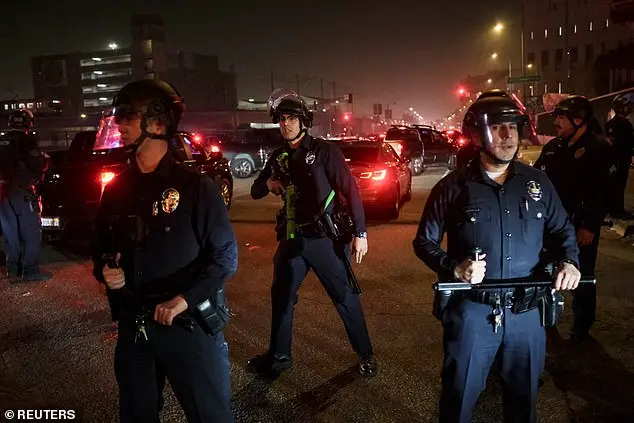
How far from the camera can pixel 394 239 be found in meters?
9.34

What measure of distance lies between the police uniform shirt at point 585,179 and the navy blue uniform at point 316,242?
1.70 meters

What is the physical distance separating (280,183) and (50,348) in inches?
102

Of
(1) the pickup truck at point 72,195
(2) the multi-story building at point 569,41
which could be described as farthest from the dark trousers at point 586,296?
(2) the multi-story building at point 569,41

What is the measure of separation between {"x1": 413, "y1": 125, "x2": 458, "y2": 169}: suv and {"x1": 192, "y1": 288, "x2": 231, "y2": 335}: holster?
20.3 meters

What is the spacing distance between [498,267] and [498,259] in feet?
0.12

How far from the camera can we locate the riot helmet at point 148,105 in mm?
2471

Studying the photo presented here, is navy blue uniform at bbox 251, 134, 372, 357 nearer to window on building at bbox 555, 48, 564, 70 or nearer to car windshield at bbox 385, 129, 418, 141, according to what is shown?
car windshield at bbox 385, 129, 418, 141

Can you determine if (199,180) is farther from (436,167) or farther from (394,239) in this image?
(436,167)

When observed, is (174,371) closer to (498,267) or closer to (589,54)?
(498,267)

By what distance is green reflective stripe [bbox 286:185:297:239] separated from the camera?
161 inches

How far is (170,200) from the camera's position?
2.40m

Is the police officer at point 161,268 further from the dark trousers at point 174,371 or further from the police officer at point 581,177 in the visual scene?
the police officer at point 581,177

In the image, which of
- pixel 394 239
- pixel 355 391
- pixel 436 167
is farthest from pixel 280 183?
pixel 436 167

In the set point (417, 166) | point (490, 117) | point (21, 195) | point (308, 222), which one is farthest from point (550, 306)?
point (417, 166)
